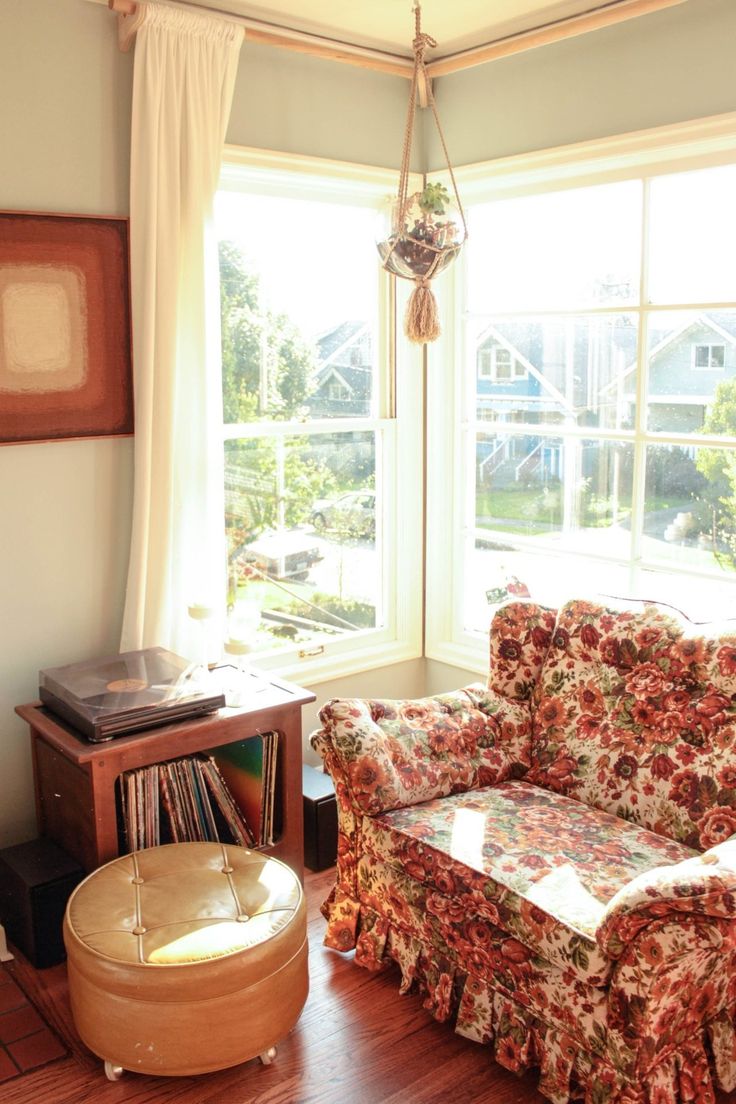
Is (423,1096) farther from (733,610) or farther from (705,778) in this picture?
(733,610)

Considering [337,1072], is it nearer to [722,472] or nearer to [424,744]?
[424,744]

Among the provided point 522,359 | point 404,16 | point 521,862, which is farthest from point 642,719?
point 404,16

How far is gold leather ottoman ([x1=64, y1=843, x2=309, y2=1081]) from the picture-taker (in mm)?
2195

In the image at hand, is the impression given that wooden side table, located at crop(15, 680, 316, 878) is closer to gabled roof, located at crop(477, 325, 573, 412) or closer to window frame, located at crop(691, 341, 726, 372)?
gabled roof, located at crop(477, 325, 573, 412)

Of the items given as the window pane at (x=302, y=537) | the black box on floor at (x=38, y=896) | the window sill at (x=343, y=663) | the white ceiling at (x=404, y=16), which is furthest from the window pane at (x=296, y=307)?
the black box on floor at (x=38, y=896)

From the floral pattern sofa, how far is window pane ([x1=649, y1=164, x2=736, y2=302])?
0.95m

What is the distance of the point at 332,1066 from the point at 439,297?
2576 mm

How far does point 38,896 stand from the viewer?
268cm

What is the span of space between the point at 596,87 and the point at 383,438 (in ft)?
4.42

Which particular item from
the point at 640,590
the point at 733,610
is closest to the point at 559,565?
the point at 640,590

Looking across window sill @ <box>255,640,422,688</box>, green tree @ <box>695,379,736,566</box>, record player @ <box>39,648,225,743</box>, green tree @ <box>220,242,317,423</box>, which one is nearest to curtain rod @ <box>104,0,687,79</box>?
green tree @ <box>220,242,317,423</box>

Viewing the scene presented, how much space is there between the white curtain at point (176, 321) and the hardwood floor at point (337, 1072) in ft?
3.67

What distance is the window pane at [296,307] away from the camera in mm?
3352

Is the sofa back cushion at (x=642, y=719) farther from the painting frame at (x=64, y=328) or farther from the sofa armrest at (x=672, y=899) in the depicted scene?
the painting frame at (x=64, y=328)
